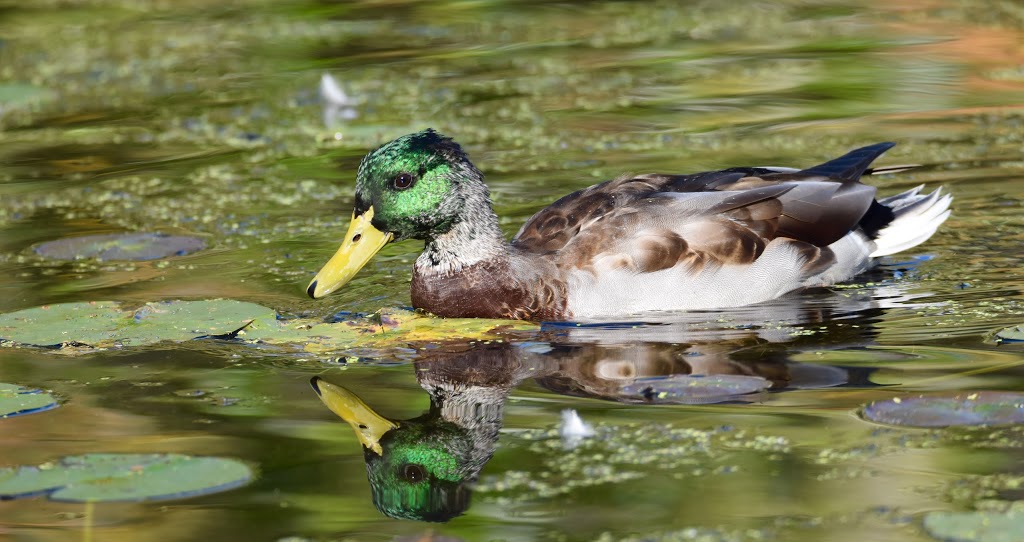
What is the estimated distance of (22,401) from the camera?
224 inches

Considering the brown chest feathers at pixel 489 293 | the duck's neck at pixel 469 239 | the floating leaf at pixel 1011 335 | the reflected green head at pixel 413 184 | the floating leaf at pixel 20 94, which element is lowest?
the floating leaf at pixel 1011 335

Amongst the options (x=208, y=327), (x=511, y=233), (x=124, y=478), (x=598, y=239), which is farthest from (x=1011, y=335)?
(x=124, y=478)

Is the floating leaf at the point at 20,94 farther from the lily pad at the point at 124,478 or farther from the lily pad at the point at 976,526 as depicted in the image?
the lily pad at the point at 976,526

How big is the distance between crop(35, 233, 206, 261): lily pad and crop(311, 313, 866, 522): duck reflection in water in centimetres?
250

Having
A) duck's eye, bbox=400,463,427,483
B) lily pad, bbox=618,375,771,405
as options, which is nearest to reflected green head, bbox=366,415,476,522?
duck's eye, bbox=400,463,427,483

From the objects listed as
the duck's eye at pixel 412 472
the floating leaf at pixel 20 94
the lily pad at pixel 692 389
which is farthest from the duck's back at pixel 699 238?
the floating leaf at pixel 20 94

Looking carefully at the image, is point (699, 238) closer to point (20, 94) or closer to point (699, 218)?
point (699, 218)

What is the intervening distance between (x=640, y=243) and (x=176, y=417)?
2.38 m

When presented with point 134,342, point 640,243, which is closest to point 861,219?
point 640,243

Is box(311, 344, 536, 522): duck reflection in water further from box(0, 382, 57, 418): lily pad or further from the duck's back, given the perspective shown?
box(0, 382, 57, 418): lily pad

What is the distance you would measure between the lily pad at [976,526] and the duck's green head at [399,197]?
328 centimetres

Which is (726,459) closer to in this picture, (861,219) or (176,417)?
(176,417)

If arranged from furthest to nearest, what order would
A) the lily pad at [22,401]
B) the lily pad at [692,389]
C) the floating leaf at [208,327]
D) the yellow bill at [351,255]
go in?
the yellow bill at [351,255], the floating leaf at [208,327], the lily pad at [22,401], the lily pad at [692,389]

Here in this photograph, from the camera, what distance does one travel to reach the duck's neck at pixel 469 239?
7020 millimetres
